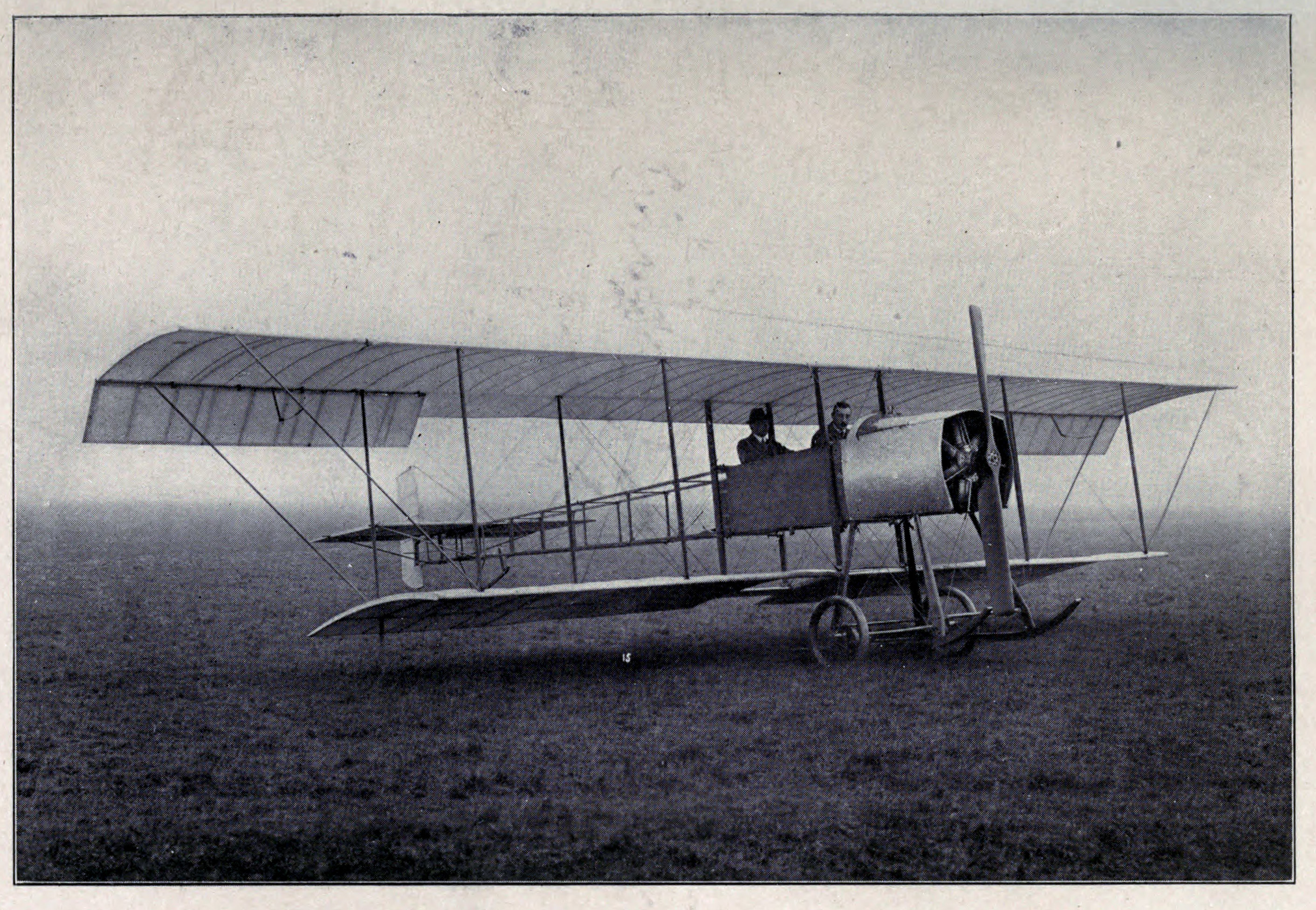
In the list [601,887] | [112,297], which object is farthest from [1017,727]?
[112,297]

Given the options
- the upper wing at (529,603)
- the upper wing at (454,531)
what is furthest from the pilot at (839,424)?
the upper wing at (454,531)

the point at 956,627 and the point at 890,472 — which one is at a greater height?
the point at 890,472

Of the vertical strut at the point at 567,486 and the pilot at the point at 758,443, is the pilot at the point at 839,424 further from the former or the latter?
the vertical strut at the point at 567,486

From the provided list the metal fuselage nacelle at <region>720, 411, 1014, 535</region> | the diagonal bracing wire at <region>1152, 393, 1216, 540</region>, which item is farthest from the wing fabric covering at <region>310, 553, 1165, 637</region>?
the metal fuselage nacelle at <region>720, 411, 1014, 535</region>

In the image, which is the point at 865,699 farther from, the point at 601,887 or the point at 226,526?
the point at 226,526

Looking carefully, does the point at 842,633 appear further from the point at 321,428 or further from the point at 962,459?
the point at 321,428

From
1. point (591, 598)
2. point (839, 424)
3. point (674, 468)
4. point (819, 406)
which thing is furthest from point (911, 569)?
point (591, 598)

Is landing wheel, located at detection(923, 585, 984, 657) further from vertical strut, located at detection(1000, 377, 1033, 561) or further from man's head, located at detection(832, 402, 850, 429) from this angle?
man's head, located at detection(832, 402, 850, 429)
